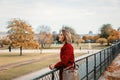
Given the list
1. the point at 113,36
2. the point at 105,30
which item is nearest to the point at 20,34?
the point at 113,36

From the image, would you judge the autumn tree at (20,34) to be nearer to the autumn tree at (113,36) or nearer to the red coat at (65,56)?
the autumn tree at (113,36)

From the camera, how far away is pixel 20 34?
67.7m

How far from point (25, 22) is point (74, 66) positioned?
64.0 m

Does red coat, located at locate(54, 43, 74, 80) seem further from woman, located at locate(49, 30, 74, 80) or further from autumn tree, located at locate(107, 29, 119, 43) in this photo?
autumn tree, located at locate(107, 29, 119, 43)

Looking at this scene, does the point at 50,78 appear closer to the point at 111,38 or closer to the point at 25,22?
the point at 25,22

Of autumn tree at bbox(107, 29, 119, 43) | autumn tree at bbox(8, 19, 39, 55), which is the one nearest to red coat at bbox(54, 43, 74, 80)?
autumn tree at bbox(8, 19, 39, 55)

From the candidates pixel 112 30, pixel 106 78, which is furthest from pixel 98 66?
pixel 112 30

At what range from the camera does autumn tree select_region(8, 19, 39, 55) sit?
66188 millimetres

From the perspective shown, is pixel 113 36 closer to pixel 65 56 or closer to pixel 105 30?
pixel 105 30

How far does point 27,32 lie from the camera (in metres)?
68.6

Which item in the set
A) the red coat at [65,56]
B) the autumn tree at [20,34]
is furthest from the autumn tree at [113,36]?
the red coat at [65,56]

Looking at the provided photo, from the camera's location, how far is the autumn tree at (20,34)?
217ft

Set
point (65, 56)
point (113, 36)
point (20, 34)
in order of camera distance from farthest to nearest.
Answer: point (113, 36) < point (20, 34) < point (65, 56)

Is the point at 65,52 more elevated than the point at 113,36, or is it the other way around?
the point at 65,52
